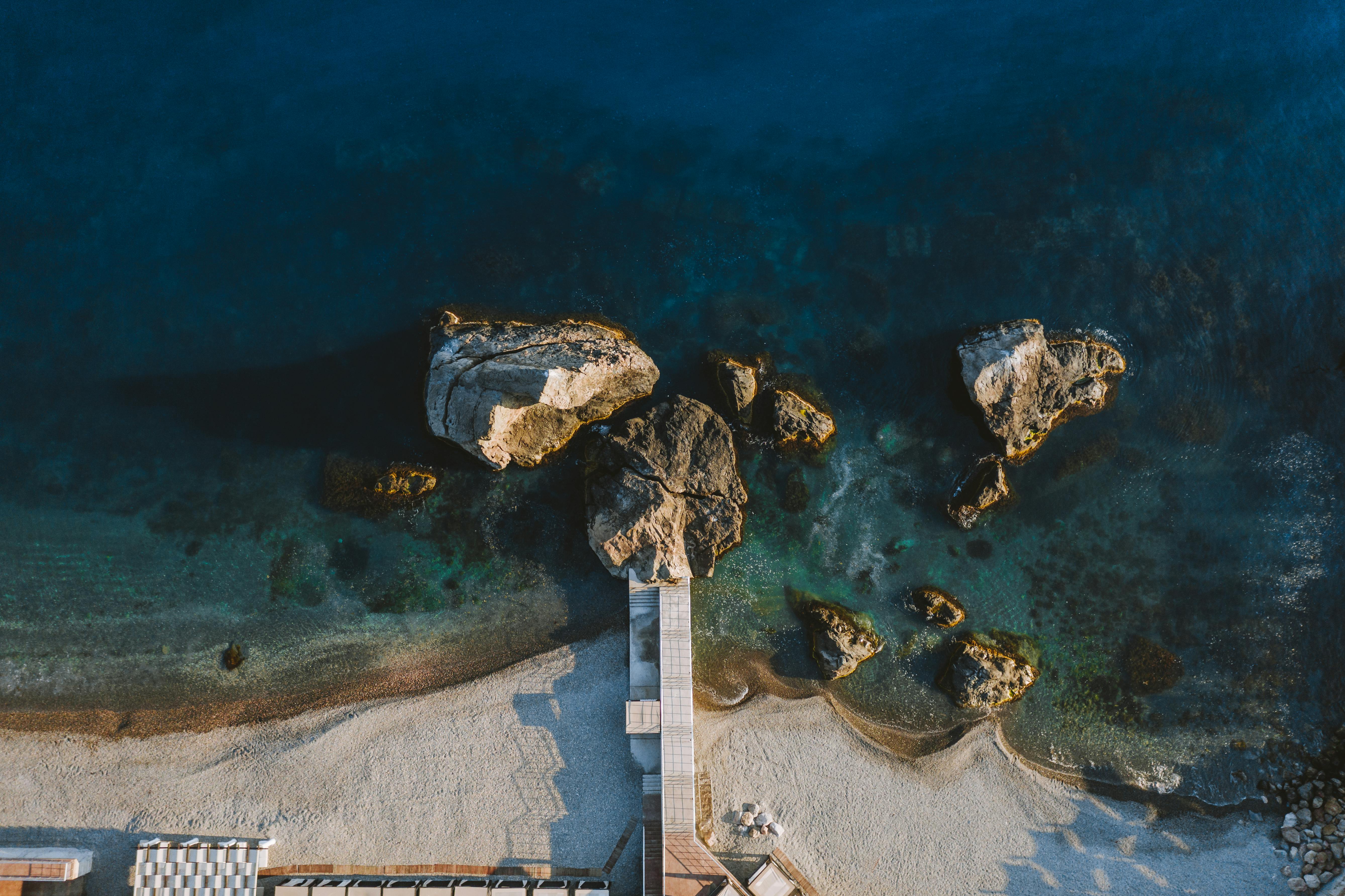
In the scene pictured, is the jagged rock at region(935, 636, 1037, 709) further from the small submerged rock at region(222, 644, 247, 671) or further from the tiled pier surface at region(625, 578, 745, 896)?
the small submerged rock at region(222, 644, 247, 671)

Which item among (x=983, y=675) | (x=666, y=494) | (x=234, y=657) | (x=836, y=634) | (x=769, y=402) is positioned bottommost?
(x=983, y=675)

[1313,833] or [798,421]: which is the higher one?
[798,421]

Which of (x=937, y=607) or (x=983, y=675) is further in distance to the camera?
(x=937, y=607)

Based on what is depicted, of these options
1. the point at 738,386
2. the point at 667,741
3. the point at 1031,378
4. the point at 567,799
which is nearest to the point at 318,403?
the point at 738,386

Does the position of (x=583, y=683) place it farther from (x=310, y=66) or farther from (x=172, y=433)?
(x=310, y=66)

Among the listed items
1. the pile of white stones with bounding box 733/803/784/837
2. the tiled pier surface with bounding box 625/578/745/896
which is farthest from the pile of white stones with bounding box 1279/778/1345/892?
the tiled pier surface with bounding box 625/578/745/896

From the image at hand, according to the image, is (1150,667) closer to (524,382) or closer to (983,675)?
(983,675)

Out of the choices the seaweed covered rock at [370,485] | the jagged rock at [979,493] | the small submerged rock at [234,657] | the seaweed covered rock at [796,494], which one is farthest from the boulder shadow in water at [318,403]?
the jagged rock at [979,493]
